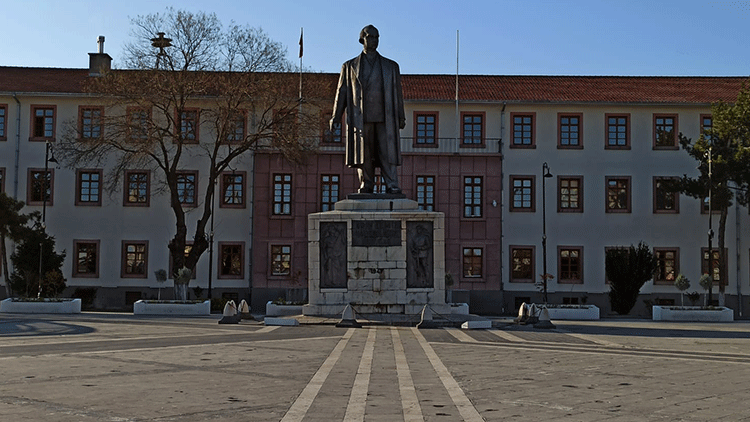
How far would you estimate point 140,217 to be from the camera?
4659 cm

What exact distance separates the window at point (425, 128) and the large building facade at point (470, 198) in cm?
7

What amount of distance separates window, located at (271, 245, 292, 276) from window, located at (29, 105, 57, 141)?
495 inches

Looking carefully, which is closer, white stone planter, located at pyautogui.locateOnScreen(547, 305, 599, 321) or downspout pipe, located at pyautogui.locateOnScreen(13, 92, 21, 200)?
white stone planter, located at pyautogui.locateOnScreen(547, 305, 599, 321)

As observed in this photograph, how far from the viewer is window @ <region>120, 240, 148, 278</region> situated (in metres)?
46.2

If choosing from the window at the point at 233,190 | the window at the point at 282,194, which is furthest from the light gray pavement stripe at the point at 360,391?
the window at the point at 233,190

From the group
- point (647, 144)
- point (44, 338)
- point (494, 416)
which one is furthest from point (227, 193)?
point (494, 416)

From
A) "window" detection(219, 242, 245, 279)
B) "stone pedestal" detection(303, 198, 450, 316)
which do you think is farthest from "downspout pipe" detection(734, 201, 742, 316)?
"stone pedestal" detection(303, 198, 450, 316)

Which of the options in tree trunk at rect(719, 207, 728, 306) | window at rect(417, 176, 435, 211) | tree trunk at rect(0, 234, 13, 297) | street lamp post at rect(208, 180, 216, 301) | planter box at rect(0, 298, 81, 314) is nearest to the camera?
planter box at rect(0, 298, 81, 314)

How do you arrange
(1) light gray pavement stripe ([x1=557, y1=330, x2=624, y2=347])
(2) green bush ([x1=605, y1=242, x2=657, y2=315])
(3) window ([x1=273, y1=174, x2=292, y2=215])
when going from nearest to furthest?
(1) light gray pavement stripe ([x1=557, y1=330, x2=624, y2=347]) → (2) green bush ([x1=605, y1=242, x2=657, y2=315]) → (3) window ([x1=273, y1=174, x2=292, y2=215])

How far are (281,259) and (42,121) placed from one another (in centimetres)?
1382

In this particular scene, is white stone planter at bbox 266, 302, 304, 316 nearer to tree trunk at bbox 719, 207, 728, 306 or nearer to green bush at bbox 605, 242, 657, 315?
green bush at bbox 605, 242, 657, 315

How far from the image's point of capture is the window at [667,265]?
152 ft

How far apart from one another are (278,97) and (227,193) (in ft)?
26.2

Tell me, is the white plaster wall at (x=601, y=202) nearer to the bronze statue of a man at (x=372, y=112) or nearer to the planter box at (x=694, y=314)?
the planter box at (x=694, y=314)
